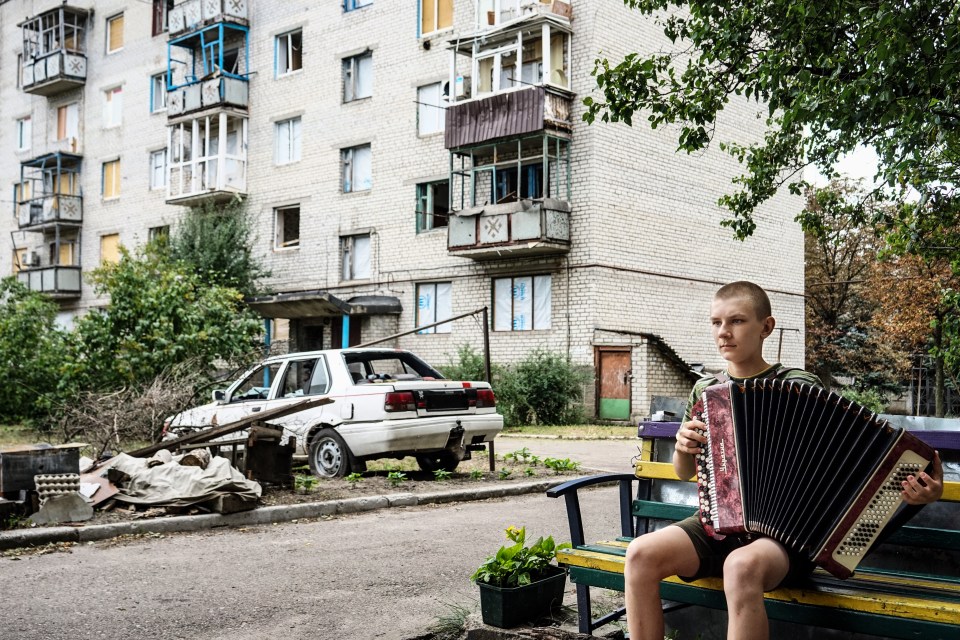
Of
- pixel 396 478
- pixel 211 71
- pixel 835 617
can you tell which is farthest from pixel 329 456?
pixel 211 71

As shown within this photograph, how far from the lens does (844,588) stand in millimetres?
3506

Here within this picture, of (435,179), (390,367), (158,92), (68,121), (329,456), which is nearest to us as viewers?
(329,456)

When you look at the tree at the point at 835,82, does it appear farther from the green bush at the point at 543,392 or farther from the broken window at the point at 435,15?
the broken window at the point at 435,15

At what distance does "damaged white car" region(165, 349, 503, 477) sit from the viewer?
37.2 ft

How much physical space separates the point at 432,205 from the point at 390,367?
51.1 ft

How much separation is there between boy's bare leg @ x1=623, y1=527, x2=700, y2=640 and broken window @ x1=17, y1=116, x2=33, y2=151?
150 feet

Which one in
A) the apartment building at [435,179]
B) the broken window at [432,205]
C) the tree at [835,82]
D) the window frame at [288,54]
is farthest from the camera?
the window frame at [288,54]

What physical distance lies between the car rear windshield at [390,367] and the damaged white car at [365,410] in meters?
0.01

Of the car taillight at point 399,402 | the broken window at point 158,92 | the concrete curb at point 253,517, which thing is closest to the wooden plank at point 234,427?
the concrete curb at point 253,517

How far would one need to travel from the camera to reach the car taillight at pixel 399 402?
36.9ft

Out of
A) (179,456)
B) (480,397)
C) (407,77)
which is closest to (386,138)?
(407,77)

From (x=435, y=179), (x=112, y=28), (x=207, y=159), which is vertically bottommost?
(x=435, y=179)

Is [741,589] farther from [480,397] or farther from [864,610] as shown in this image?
[480,397]

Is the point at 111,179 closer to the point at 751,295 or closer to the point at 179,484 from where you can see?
the point at 179,484
